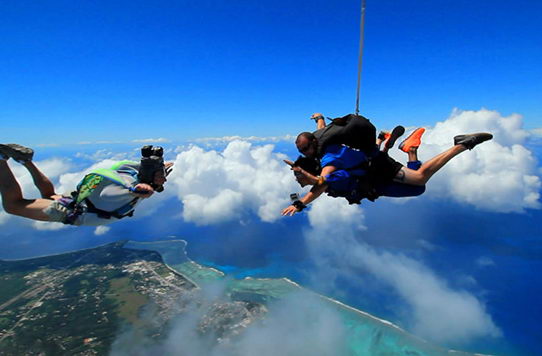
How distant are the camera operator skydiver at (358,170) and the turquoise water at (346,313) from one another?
207 ft

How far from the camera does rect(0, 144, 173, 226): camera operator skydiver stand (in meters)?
3.72

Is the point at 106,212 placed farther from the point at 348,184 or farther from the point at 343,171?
the point at 348,184

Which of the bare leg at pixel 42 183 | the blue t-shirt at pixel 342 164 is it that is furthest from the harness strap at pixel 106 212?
the blue t-shirt at pixel 342 164

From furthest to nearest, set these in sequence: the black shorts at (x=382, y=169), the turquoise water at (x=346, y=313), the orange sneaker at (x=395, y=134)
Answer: the turquoise water at (x=346, y=313) → the orange sneaker at (x=395, y=134) → the black shorts at (x=382, y=169)

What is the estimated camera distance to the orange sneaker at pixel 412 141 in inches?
183

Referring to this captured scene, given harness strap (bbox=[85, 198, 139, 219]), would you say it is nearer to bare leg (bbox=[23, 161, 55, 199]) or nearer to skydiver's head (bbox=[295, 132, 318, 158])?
bare leg (bbox=[23, 161, 55, 199])

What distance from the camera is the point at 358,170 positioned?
412 cm

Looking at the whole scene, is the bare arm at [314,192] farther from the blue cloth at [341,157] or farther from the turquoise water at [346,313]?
the turquoise water at [346,313]

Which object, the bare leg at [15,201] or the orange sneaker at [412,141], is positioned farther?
the orange sneaker at [412,141]

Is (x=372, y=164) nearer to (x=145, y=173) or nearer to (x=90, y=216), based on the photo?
(x=145, y=173)

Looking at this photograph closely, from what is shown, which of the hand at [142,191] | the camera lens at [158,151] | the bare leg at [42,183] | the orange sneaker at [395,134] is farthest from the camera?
the orange sneaker at [395,134]

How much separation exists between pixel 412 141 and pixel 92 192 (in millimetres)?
5550

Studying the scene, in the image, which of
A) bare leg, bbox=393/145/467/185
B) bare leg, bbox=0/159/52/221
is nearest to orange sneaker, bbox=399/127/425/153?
bare leg, bbox=393/145/467/185

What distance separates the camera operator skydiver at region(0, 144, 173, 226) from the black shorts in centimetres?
355
